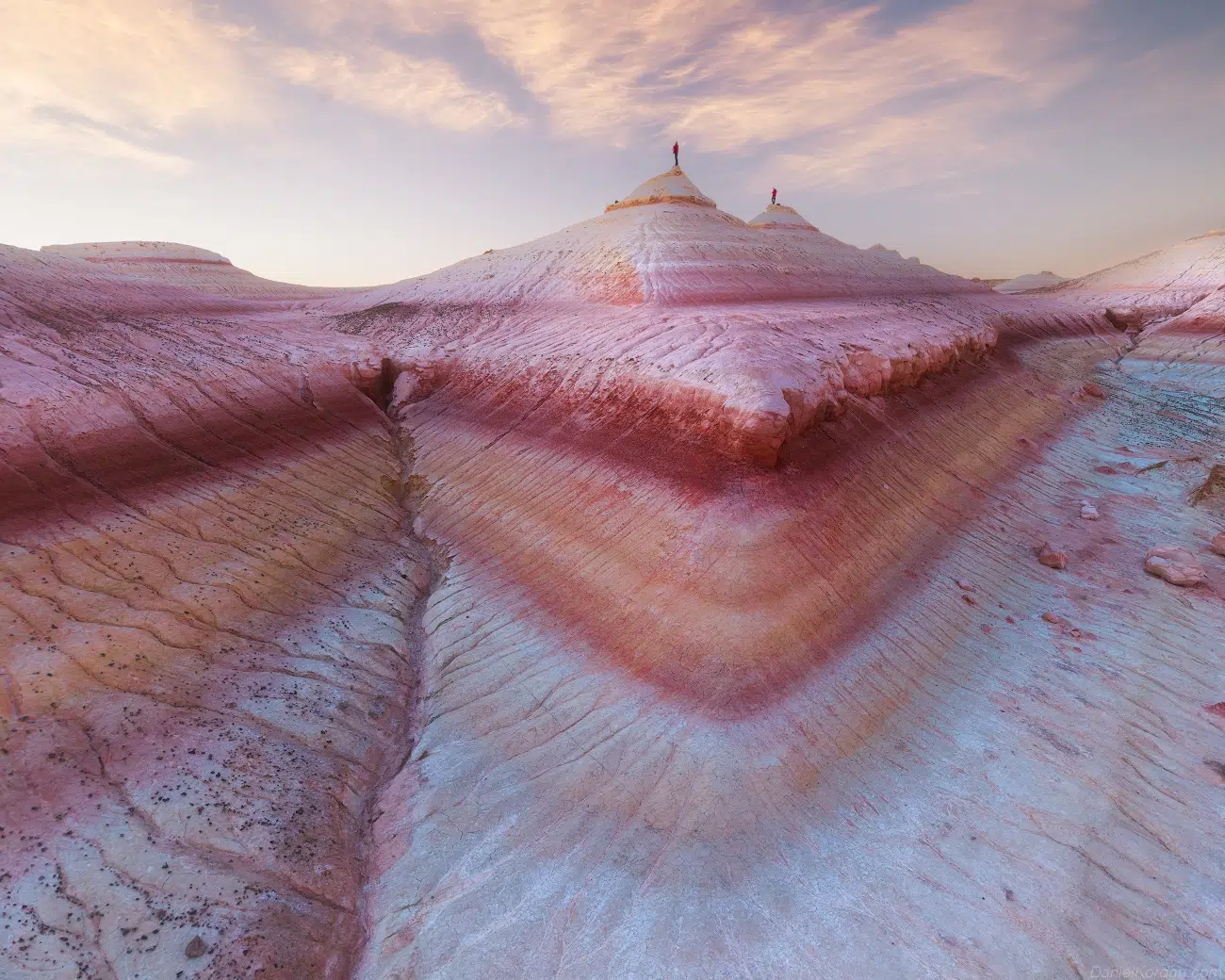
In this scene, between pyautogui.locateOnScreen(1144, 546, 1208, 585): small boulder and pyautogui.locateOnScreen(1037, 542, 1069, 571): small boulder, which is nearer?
pyautogui.locateOnScreen(1144, 546, 1208, 585): small boulder

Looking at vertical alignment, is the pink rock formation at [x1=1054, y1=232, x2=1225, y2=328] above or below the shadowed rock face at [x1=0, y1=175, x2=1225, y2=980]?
above

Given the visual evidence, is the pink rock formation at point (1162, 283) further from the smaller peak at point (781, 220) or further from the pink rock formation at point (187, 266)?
the pink rock formation at point (187, 266)

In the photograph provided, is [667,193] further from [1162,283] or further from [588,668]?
[1162,283]

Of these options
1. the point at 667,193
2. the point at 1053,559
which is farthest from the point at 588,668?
the point at 667,193

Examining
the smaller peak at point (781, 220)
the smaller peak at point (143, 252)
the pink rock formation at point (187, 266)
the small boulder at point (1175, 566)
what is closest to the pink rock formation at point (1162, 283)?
the smaller peak at point (781, 220)

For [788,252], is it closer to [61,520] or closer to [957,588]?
[957,588]

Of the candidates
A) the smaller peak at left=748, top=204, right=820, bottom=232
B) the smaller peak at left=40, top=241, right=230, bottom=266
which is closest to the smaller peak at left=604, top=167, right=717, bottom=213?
the smaller peak at left=748, top=204, right=820, bottom=232

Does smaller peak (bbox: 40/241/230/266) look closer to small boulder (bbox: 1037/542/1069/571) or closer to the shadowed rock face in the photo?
the shadowed rock face
